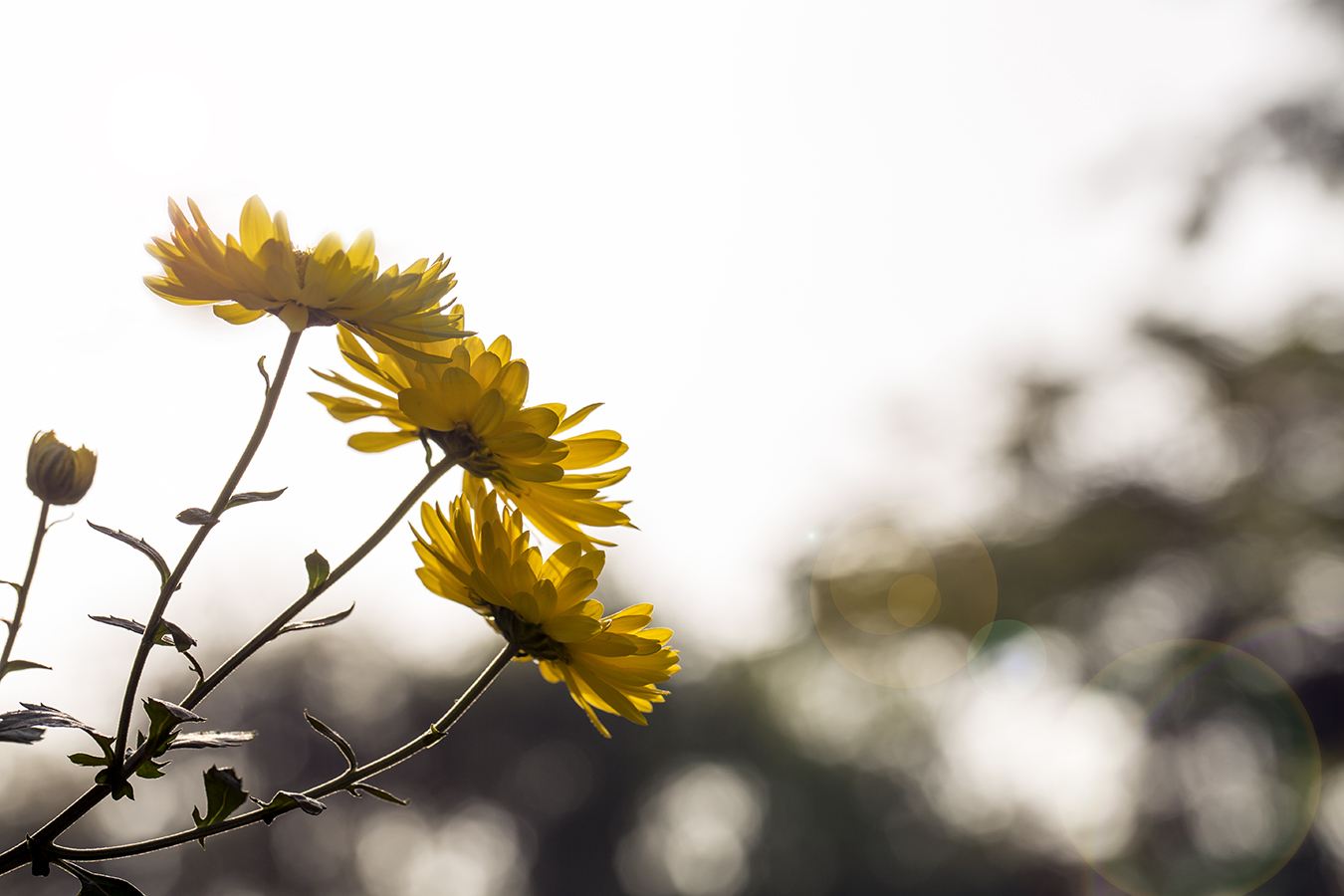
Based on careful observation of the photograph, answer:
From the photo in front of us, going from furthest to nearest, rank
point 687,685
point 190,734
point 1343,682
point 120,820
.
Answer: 1. point 687,685
2. point 120,820
3. point 1343,682
4. point 190,734

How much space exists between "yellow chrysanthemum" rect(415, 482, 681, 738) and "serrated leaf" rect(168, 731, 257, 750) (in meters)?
0.23

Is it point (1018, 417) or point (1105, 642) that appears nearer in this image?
point (1018, 417)

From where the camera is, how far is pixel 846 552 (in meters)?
16.1

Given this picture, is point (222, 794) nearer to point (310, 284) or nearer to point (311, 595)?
point (311, 595)

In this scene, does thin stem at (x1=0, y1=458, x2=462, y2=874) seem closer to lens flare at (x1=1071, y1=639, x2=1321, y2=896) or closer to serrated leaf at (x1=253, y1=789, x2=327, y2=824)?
serrated leaf at (x1=253, y1=789, x2=327, y2=824)

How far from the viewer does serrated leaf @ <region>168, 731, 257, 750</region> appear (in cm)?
78

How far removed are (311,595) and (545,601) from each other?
202 millimetres

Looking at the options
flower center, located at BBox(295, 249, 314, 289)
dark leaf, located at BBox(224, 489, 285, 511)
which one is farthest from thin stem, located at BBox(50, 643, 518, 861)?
flower center, located at BBox(295, 249, 314, 289)

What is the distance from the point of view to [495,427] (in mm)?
951

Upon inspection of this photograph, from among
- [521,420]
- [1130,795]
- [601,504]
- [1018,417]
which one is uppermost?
[521,420]

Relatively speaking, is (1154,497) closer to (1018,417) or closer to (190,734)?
(1018,417)

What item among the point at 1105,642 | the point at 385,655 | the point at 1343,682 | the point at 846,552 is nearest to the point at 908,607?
the point at 846,552

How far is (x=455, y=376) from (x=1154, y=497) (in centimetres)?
1375

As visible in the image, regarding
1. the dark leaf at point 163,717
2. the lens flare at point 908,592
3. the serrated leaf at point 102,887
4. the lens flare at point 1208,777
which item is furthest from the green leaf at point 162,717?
the lens flare at point 1208,777
